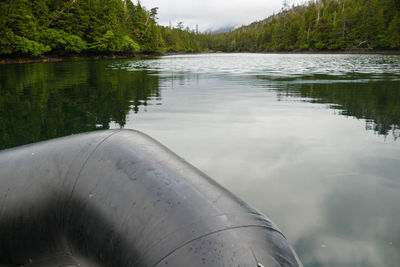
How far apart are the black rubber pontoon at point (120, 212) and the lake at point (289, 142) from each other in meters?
1.43

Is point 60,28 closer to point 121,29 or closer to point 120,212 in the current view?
point 121,29

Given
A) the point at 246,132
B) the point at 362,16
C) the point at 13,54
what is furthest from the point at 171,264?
Result: the point at 362,16

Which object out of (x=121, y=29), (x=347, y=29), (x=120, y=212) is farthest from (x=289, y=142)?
(x=347, y=29)

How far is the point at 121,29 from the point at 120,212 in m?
58.7

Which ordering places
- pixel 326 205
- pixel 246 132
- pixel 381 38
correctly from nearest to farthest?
1. pixel 326 205
2. pixel 246 132
3. pixel 381 38

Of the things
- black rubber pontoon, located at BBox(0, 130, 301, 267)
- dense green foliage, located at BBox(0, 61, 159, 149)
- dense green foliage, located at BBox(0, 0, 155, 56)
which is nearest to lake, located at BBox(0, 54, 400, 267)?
dense green foliage, located at BBox(0, 61, 159, 149)

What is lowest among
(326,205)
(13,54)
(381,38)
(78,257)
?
(326,205)

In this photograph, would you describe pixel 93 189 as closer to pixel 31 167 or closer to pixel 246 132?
pixel 31 167

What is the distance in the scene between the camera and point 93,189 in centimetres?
168

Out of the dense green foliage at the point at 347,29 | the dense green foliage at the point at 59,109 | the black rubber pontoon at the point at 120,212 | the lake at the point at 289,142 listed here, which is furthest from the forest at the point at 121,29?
the black rubber pontoon at the point at 120,212

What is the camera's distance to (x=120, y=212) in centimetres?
154

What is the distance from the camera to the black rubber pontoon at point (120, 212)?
4.29 feet

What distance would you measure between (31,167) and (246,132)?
451cm

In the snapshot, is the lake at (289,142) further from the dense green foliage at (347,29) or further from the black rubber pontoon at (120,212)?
the dense green foliage at (347,29)
